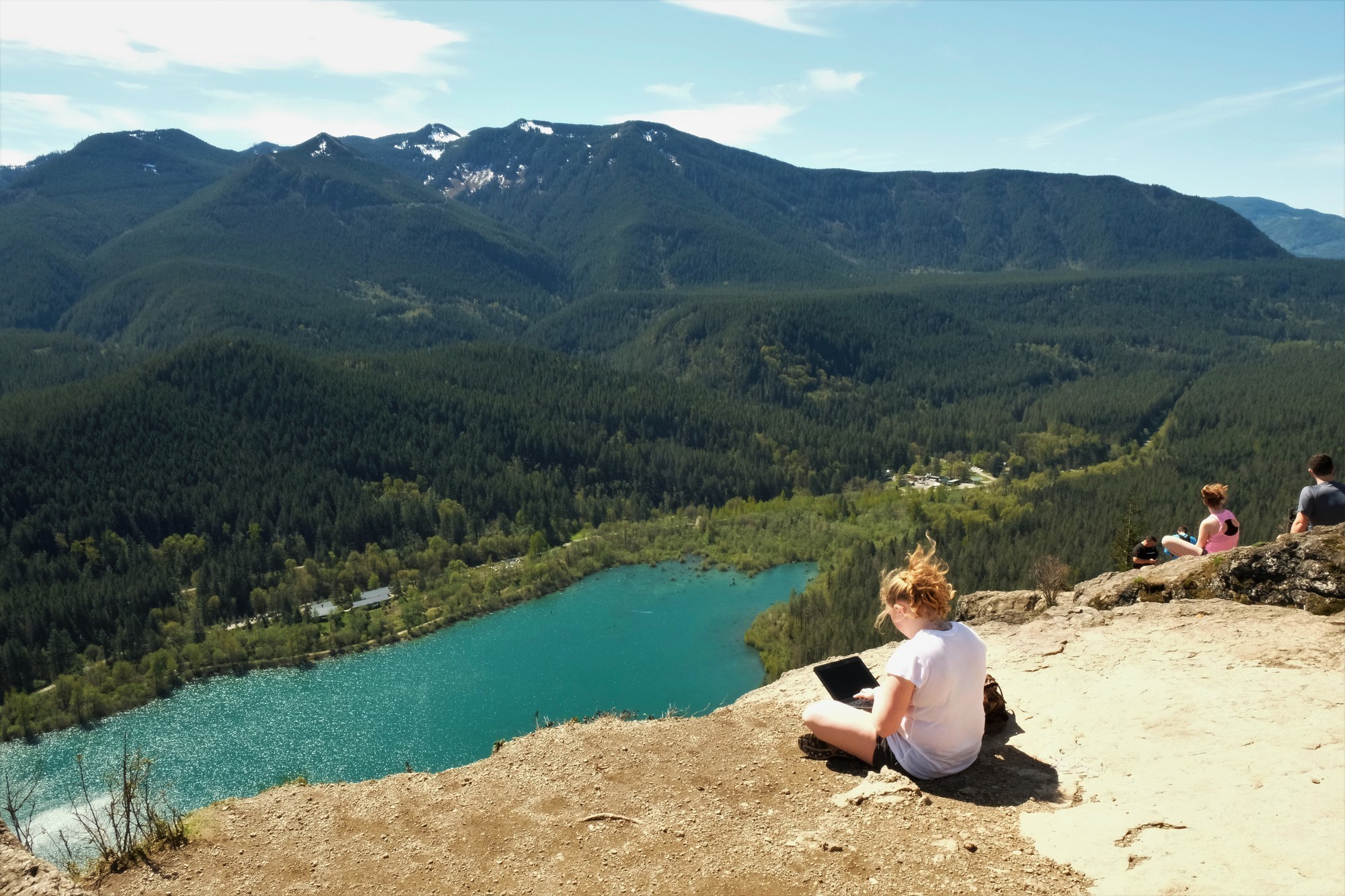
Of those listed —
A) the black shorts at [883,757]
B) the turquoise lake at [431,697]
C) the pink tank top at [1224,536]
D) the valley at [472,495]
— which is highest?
the pink tank top at [1224,536]

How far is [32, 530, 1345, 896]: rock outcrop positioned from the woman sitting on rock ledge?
0.33 metres

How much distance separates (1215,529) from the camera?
1875cm

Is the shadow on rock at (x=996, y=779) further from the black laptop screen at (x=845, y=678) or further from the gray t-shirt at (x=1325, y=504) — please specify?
the gray t-shirt at (x=1325, y=504)

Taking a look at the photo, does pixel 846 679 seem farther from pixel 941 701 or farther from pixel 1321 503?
pixel 1321 503

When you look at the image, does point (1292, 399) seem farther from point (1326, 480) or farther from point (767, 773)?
point (767, 773)

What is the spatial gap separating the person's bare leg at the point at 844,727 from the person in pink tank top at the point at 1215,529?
36.8 ft

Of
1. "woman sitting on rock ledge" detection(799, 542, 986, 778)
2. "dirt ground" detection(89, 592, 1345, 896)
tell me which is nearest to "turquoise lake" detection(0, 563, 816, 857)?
"dirt ground" detection(89, 592, 1345, 896)

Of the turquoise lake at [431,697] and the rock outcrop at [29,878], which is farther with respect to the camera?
the turquoise lake at [431,697]

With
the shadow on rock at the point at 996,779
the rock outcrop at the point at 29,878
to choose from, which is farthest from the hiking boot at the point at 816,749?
the rock outcrop at the point at 29,878

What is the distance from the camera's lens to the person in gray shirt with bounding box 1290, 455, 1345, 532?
1675 cm

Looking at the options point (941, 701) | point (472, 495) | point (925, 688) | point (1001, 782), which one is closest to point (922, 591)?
point (925, 688)

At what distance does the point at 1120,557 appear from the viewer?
45125 millimetres

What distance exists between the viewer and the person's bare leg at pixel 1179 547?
19.2m

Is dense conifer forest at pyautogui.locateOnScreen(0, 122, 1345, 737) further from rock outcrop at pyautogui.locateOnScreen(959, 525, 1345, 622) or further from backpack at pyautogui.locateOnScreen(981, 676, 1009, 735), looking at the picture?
backpack at pyautogui.locateOnScreen(981, 676, 1009, 735)
